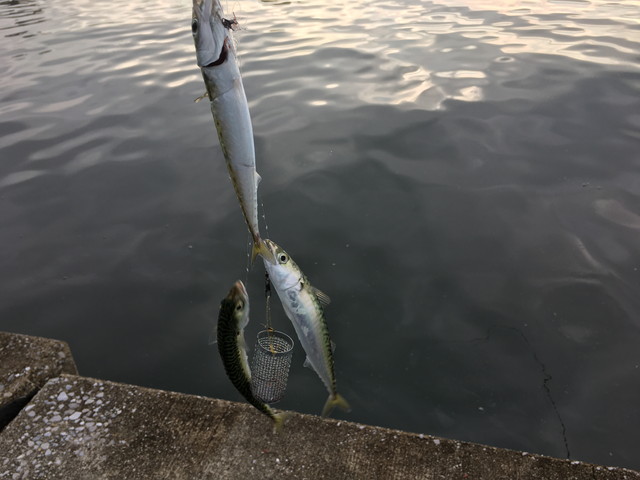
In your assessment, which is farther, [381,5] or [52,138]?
[381,5]

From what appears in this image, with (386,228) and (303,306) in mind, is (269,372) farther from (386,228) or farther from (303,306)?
(386,228)

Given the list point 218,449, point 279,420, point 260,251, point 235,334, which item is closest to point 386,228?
point 279,420

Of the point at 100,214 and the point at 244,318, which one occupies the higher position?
the point at 244,318

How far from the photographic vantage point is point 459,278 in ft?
18.8

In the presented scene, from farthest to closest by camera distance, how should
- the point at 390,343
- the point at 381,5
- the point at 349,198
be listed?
the point at 381,5 < the point at 349,198 < the point at 390,343

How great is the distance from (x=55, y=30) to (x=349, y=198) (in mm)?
16077

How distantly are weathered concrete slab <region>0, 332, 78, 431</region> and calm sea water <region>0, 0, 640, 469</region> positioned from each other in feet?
3.06

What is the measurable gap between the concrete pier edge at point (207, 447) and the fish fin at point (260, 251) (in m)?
1.39

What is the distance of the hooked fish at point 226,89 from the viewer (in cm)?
182

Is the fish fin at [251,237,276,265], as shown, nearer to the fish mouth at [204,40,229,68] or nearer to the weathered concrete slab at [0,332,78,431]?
the fish mouth at [204,40,229,68]

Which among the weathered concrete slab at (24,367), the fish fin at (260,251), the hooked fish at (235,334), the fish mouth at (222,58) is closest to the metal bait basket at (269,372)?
the hooked fish at (235,334)

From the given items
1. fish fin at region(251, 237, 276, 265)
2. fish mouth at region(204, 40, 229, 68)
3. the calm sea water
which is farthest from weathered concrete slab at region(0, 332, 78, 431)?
fish mouth at region(204, 40, 229, 68)

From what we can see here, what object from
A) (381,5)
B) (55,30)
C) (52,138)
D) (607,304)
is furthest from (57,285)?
(381,5)

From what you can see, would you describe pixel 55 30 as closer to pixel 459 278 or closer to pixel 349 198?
pixel 349 198
